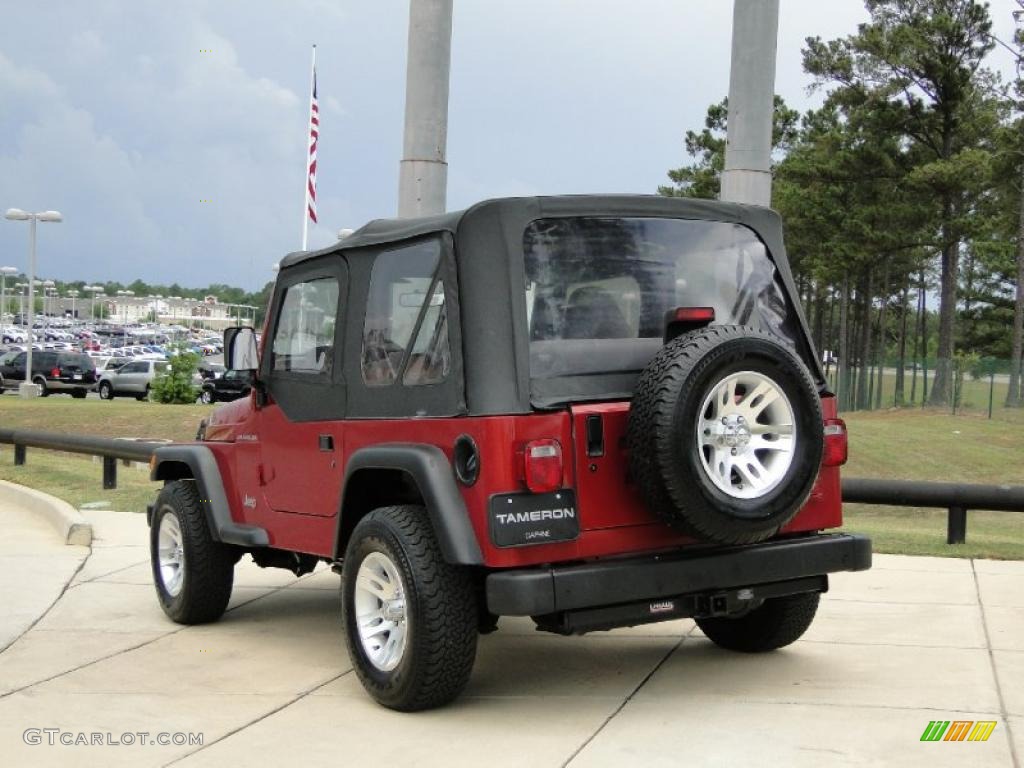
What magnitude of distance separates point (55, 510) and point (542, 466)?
8076mm

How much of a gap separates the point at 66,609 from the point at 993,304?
233 feet

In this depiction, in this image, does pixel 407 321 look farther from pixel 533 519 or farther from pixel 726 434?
pixel 726 434

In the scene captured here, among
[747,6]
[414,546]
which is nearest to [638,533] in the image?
[414,546]

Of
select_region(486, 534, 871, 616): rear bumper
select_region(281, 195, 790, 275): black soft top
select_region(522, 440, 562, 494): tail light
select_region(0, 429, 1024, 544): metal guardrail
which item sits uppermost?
select_region(281, 195, 790, 275): black soft top

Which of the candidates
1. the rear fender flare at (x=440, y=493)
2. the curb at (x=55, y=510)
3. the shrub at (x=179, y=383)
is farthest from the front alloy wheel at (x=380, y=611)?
the shrub at (x=179, y=383)

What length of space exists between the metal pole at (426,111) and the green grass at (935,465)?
431cm

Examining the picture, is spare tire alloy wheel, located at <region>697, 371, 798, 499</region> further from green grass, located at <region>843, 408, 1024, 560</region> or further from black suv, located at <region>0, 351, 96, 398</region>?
black suv, located at <region>0, 351, 96, 398</region>

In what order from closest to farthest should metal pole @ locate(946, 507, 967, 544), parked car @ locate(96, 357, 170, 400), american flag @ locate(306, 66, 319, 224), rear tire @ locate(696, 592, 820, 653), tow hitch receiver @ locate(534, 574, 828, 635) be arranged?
tow hitch receiver @ locate(534, 574, 828, 635), rear tire @ locate(696, 592, 820, 653), metal pole @ locate(946, 507, 967, 544), american flag @ locate(306, 66, 319, 224), parked car @ locate(96, 357, 170, 400)

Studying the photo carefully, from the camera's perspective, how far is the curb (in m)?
10.7

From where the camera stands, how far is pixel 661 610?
17.7 feet

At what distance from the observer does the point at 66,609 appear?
26.7 ft

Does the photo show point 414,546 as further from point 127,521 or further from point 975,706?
point 127,521

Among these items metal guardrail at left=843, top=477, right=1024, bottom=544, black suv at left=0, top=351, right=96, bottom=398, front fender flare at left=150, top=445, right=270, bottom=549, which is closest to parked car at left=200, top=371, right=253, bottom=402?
black suv at left=0, top=351, right=96, bottom=398

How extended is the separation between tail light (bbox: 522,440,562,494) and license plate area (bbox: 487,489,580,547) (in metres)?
0.05
